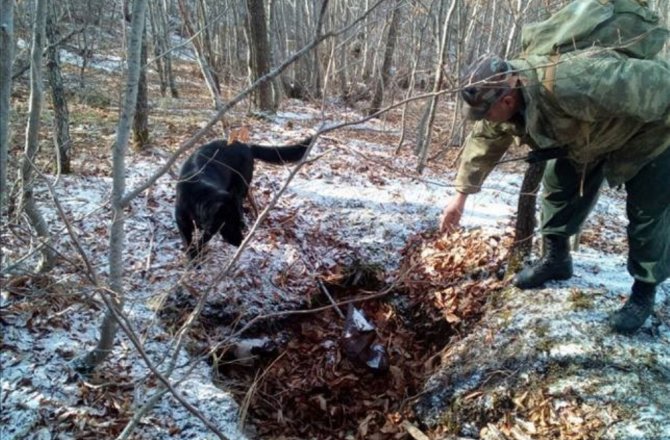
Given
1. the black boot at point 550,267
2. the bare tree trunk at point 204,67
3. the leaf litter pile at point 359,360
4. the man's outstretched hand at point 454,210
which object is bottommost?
the leaf litter pile at point 359,360

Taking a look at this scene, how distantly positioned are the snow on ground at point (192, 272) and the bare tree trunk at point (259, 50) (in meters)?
2.33

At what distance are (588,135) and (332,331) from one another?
7.34ft

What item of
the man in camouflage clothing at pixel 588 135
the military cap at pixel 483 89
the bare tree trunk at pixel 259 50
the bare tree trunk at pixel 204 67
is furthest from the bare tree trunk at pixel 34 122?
the bare tree trunk at pixel 259 50

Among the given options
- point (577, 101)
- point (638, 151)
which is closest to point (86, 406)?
point (577, 101)

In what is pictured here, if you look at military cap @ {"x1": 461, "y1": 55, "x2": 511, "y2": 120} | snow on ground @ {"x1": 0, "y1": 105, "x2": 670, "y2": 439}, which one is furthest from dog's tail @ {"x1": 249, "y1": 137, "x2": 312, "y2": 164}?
military cap @ {"x1": 461, "y1": 55, "x2": 511, "y2": 120}

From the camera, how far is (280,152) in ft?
15.5

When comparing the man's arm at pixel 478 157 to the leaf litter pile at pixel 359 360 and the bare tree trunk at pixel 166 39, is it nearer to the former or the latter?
the leaf litter pile at pixel 359 360

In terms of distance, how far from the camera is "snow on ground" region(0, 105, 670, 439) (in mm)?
2398

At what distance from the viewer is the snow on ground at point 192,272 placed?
2398 millimetres

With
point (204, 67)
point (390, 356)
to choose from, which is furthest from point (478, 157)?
point (204, 67)

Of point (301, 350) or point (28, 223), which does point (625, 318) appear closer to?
point (301, 350)

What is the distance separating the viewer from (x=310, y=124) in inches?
342

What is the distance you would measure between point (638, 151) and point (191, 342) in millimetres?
2840

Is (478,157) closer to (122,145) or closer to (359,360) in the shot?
(359,360)
